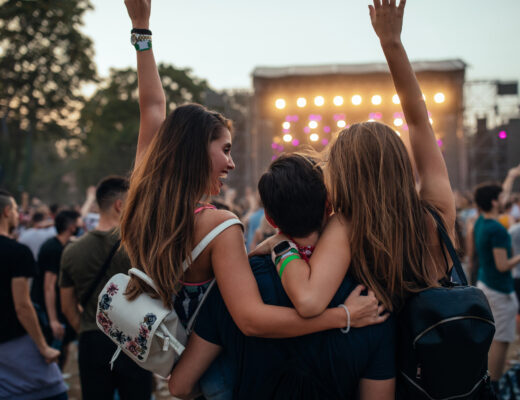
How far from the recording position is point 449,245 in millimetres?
1560

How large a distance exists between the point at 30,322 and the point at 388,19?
9.49 ft

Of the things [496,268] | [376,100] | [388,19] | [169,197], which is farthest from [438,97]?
[169,197]

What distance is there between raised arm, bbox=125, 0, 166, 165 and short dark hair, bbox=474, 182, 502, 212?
3.54m

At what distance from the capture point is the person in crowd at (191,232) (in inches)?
55.9

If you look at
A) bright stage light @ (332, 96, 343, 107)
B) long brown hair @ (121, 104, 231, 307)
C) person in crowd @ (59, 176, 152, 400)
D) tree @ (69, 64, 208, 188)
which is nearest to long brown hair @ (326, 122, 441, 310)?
long brown hair @ (121, 104, 231, 307)

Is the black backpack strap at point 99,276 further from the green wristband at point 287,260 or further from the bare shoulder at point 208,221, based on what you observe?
the green wristband at point 287,260

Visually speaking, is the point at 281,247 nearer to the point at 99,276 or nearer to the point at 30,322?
the point at 99,276

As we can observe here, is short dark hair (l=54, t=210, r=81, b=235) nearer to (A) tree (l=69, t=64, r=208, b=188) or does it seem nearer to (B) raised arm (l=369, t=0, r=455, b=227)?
(B) raised arm (l=369, t=0, r=455, b=227)

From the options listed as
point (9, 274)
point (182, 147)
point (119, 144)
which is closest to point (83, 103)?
point (119, 144)

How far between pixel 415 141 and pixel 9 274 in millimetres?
2729

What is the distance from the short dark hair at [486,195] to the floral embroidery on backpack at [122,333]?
3830 millimetres

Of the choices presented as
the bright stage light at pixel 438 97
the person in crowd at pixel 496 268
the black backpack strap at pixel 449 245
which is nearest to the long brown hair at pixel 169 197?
the black backpack strap at pixel 449 245

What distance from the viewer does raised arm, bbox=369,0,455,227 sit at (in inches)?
66.3

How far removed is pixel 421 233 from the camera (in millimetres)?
1562
